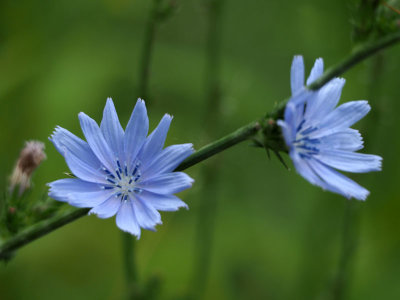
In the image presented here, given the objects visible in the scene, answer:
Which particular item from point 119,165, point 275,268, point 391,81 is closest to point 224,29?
point 391,81

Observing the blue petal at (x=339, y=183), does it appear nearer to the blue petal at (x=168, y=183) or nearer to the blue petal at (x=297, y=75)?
the blue petal at (x=297, y=75)

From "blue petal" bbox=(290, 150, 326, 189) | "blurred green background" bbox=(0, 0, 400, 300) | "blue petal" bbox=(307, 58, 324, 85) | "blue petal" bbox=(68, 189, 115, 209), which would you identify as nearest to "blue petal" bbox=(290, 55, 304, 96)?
"blue petal" bbox=(307, 58, 324, 85)

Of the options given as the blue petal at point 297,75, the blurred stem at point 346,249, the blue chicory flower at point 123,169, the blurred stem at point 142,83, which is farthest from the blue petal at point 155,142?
the blurred stem at point 346,249

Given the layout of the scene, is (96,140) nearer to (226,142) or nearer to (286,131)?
(226,142)

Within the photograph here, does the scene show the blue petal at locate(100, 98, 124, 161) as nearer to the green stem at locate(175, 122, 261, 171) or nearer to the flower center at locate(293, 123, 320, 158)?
the green stem at locate(175, 122, 261, 171)

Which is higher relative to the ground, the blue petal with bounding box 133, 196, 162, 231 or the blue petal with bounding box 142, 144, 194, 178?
the blue petal with bounding box 142, 144, 194, 178

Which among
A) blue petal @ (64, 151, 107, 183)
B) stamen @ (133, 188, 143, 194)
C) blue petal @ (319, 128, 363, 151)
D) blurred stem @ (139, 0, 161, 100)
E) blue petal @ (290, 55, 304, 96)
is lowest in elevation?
stamen @ (133, 188, 143, 194)

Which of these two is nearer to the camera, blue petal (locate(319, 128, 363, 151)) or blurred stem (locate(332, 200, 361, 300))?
blue petal (locate(319, 128, 363, 151))
